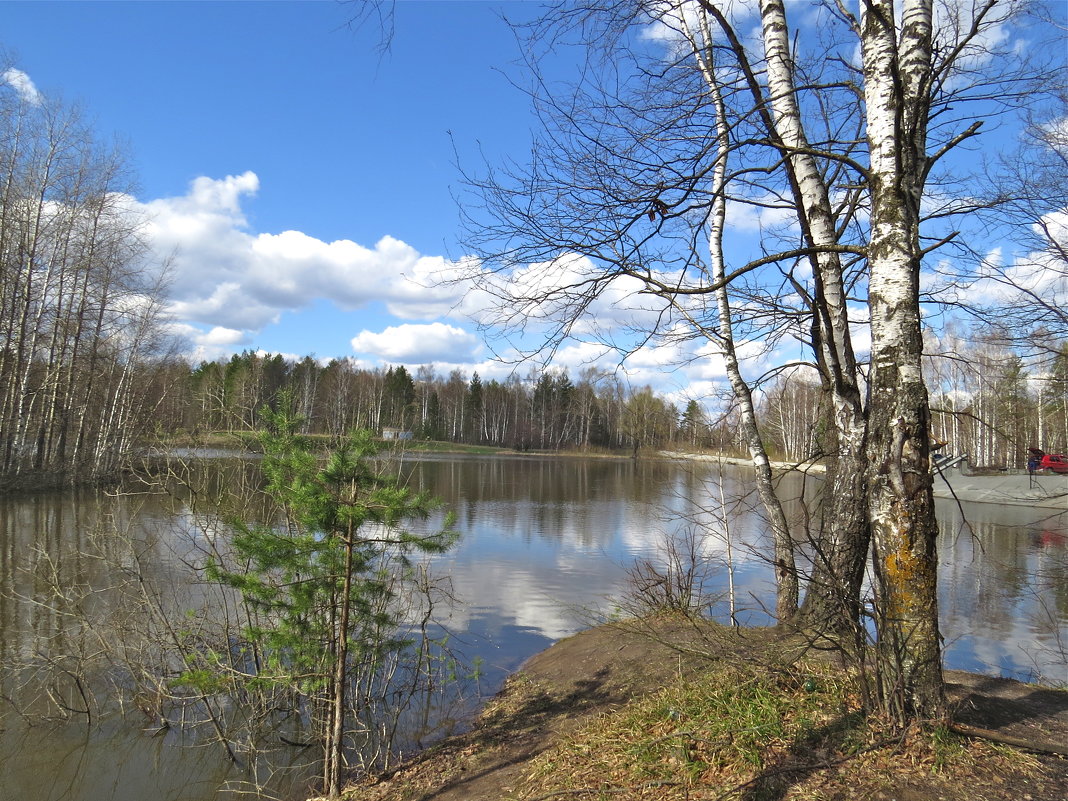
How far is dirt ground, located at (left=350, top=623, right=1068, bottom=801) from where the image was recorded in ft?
9.80

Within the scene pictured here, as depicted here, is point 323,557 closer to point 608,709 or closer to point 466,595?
point 608,709

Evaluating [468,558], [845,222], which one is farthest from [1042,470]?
[845,222]

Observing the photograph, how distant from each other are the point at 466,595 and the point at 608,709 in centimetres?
621

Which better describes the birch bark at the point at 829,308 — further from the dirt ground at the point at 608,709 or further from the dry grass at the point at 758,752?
the dry grass at the point at 758,752

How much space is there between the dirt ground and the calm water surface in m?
0.76

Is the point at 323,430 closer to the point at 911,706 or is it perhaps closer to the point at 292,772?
the point at 292,772

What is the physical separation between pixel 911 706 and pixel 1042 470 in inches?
1284

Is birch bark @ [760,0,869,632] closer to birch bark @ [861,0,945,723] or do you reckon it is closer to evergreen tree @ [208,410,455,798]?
birch bark @ [861,0,945,723]

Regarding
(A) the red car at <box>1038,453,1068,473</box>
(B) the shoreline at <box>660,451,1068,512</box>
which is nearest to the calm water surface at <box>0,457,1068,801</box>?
(B) the shoreline at <box>660,451,1068,512</box>

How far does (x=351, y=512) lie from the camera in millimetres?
4840

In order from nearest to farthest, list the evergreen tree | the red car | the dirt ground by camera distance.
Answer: the dirt ground
the evergreen tree
the red car

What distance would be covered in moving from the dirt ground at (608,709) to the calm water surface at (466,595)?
758 mm

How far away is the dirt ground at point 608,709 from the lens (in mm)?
2986

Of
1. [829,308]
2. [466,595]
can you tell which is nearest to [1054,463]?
[466,595]
